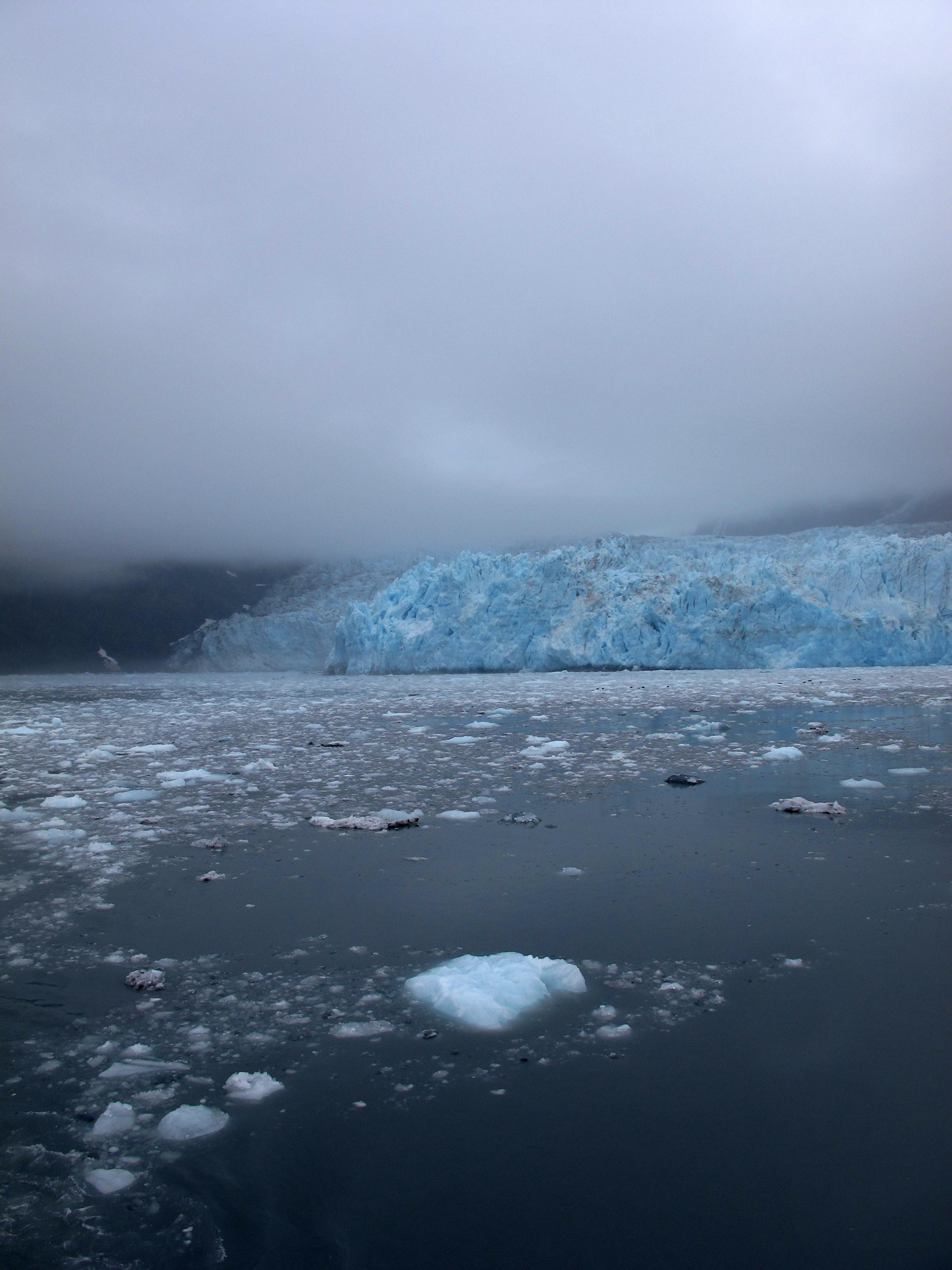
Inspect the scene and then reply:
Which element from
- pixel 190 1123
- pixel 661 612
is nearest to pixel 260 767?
pixel 190 1123

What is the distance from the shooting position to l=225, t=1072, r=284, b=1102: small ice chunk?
2.49m

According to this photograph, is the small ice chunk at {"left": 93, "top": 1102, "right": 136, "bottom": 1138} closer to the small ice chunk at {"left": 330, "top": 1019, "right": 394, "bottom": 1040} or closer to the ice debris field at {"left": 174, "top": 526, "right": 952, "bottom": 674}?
the small ice chunk at {"left": 330, "top": 1019, "right": 394, "bottom": 1040}

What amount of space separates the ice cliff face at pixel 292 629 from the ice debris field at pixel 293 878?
42139 millimetres

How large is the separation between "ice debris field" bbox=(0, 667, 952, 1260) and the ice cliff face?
138ft

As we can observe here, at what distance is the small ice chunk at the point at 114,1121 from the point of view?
2312 mm

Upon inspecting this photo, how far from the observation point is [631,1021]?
2.91 meters

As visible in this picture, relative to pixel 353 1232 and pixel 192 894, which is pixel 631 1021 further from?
pixel 192 894

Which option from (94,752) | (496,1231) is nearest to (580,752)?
(94,752)

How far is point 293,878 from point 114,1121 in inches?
94.8

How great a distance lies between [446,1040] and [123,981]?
1511 millimetres

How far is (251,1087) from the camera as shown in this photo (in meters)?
2.53

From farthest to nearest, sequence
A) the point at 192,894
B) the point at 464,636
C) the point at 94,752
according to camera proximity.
Result: the point at 464,636 → the point at 94,752 → the point at 192,894

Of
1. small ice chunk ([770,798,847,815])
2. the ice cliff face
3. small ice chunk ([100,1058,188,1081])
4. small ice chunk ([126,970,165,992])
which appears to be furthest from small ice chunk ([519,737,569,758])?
the ice cliff face

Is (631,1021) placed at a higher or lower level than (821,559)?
lower
